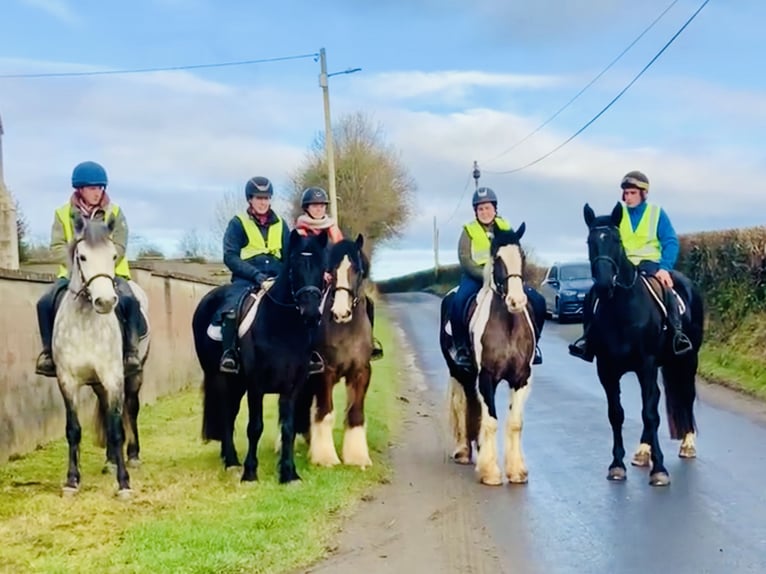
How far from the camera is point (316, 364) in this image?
9.84m

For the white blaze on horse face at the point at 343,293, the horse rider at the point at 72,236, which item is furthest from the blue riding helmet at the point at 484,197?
the horse rider at the point at 72,236

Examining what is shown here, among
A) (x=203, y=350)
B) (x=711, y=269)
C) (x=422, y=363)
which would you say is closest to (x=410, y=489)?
(x=203, y=350)

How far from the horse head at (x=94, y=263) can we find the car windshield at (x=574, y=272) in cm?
2409

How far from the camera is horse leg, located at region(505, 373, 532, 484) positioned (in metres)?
9.41

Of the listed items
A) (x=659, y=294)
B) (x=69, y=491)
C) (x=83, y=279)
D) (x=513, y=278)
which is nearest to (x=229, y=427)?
(x=69, y=491)

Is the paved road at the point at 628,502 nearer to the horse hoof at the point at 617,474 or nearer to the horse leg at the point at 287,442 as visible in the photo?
the horse hoof at the point at 617,474

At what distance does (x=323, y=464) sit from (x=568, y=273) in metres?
22.8

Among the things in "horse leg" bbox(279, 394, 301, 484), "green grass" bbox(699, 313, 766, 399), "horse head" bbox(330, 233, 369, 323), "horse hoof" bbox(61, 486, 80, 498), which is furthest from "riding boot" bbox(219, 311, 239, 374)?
"green grass" bbox(699, 313, 766, 399)

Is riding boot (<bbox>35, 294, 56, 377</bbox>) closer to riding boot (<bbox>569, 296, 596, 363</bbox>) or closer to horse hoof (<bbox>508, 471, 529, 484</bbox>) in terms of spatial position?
horse hoof (<bbox>508, 471, 529, 484</bbox>)

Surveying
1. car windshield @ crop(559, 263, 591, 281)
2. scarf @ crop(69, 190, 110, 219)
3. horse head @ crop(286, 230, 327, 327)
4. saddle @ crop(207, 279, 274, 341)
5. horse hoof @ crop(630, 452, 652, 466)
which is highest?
scarf @ crop(69, 190, 110, 219)

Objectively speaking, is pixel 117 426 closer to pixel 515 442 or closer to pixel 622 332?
pixel 515 442

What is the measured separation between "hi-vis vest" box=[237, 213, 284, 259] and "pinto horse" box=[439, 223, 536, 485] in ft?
6.98

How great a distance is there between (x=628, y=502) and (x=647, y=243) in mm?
2835

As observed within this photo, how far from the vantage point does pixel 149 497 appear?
8.67 meters
